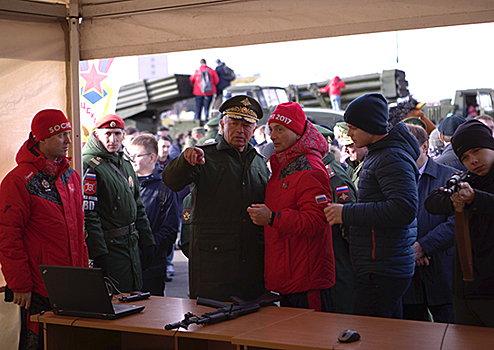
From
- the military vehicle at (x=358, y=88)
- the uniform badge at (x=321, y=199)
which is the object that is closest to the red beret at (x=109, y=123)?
the uniform badge at (x=321, y=199)

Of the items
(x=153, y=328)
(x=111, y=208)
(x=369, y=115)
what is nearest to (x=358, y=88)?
(x=111, y=208)

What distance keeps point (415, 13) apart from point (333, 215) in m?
1.22

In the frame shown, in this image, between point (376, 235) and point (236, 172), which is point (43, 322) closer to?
point (236, 172)

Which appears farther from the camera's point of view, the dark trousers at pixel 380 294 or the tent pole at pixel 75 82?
the tent pole at pixel 75 82

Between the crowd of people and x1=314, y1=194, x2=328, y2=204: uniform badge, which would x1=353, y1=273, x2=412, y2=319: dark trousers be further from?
x1=314, y1=194, x2=328, y2=204: uniform badge

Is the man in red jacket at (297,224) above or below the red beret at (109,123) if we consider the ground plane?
below

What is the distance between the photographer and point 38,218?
3.09 metres

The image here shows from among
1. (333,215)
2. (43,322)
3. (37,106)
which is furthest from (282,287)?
(37,106)

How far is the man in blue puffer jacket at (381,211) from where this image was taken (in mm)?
2707

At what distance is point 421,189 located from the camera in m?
3.63

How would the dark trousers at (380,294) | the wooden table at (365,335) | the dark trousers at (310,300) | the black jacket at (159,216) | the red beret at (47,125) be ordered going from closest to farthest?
the wooden table at (365,335) < the dark trousers at (380,294) < the dark trousers at (310,300) < the red beret at (47,125) < the black jacket at (159,216)

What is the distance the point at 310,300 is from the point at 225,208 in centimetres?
72

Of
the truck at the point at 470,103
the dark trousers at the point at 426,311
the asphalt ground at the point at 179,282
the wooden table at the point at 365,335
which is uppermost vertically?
the truck at the point at 470,103

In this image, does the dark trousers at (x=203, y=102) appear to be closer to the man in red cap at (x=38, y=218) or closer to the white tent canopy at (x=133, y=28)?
the white tent canopy at (x=133, y=28)
